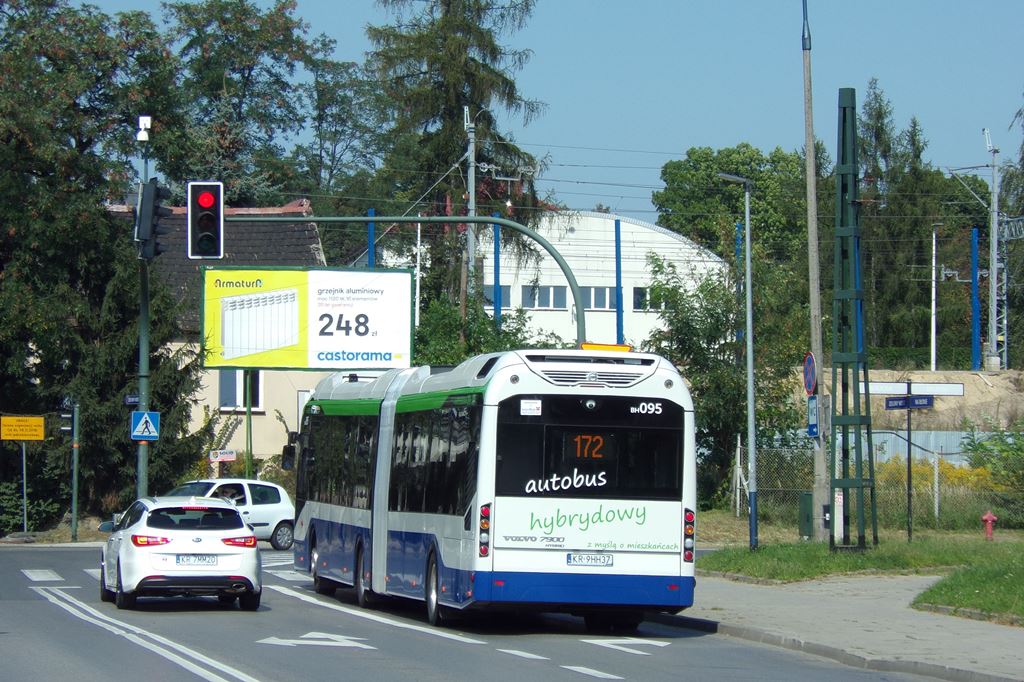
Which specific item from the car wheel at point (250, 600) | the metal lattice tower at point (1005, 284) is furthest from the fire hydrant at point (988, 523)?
the car wheel at point (250, 600)

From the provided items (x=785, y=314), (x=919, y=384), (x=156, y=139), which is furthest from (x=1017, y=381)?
(x=156, y=139)

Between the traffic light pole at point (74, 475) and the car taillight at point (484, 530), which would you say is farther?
the traffic light pole at point (74, 475)

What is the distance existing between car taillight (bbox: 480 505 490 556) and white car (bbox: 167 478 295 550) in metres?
18.2

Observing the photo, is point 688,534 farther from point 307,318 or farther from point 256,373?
point 256,373

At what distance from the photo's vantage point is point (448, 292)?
5569 centimetres

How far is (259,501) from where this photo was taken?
34375mm

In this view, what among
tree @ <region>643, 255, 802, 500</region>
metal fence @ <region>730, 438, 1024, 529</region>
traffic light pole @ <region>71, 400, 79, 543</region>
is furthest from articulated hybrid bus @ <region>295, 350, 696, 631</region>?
tree @ <region>643, 255, 802, 500</region>

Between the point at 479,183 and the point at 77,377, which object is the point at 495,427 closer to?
the point at 77,377

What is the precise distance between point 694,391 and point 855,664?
3038cm

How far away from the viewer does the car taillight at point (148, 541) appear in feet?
61.6

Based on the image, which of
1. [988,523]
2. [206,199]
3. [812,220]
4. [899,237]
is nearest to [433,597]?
[206,199]

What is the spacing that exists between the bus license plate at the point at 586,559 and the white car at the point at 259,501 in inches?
723

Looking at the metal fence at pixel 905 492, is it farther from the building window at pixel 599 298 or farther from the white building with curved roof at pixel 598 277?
the building window at pixel 599 298

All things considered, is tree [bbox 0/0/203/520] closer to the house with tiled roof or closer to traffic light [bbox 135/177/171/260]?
the house with tiled roof
